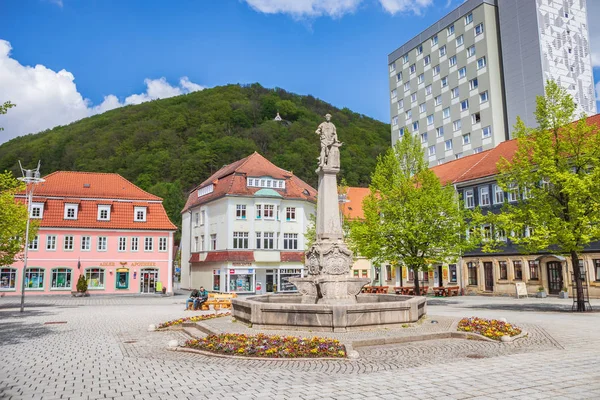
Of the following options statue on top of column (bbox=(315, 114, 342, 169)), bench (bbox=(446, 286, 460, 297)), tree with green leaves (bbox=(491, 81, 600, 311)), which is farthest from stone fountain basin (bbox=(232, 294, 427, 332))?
bench (bbox=(446, 286, 460, 297))

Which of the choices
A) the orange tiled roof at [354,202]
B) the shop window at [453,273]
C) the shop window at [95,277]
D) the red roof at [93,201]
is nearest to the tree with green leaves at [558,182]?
the shop window at [453,273]

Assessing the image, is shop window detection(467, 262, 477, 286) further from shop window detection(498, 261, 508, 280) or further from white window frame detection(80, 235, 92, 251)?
white window frame detection(80, 235, 92, 251)

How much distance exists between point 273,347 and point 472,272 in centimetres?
3281

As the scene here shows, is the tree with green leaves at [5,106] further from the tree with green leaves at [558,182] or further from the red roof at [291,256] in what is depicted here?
the red roof at [291,256]

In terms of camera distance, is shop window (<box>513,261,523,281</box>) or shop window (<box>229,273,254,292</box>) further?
shop window (<box>229,273,254,292</box>)

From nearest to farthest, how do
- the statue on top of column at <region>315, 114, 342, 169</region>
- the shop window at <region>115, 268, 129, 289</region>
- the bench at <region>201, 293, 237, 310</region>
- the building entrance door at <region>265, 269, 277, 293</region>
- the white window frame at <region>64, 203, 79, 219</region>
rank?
the statue on top of column at <region>315, 114, 342, 169</region> < the bench at <region>201, 293, 237, 310</region> < the white window frame at <region>64, 203, 79, 219</region> < the shop window at <region>115, 268, 129, 289</region> < the building entrance door at <region>265, 269, 277, 293</region>

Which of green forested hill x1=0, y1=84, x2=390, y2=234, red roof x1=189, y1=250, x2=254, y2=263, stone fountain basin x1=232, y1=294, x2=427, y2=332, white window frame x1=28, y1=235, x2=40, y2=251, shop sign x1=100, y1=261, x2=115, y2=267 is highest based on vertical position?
green forested hill x1=0, y1=84, x2=390, y2=234

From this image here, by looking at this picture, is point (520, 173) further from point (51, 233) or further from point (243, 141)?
point (243, 141)

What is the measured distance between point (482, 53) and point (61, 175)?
43671mm

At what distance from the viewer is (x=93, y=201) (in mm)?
41938

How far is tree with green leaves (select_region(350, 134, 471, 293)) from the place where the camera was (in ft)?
88.9

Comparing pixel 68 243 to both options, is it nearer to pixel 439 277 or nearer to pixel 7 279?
pixel 7 279

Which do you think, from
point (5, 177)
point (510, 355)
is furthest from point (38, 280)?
point (510, 355)

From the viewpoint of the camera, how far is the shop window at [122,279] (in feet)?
136
